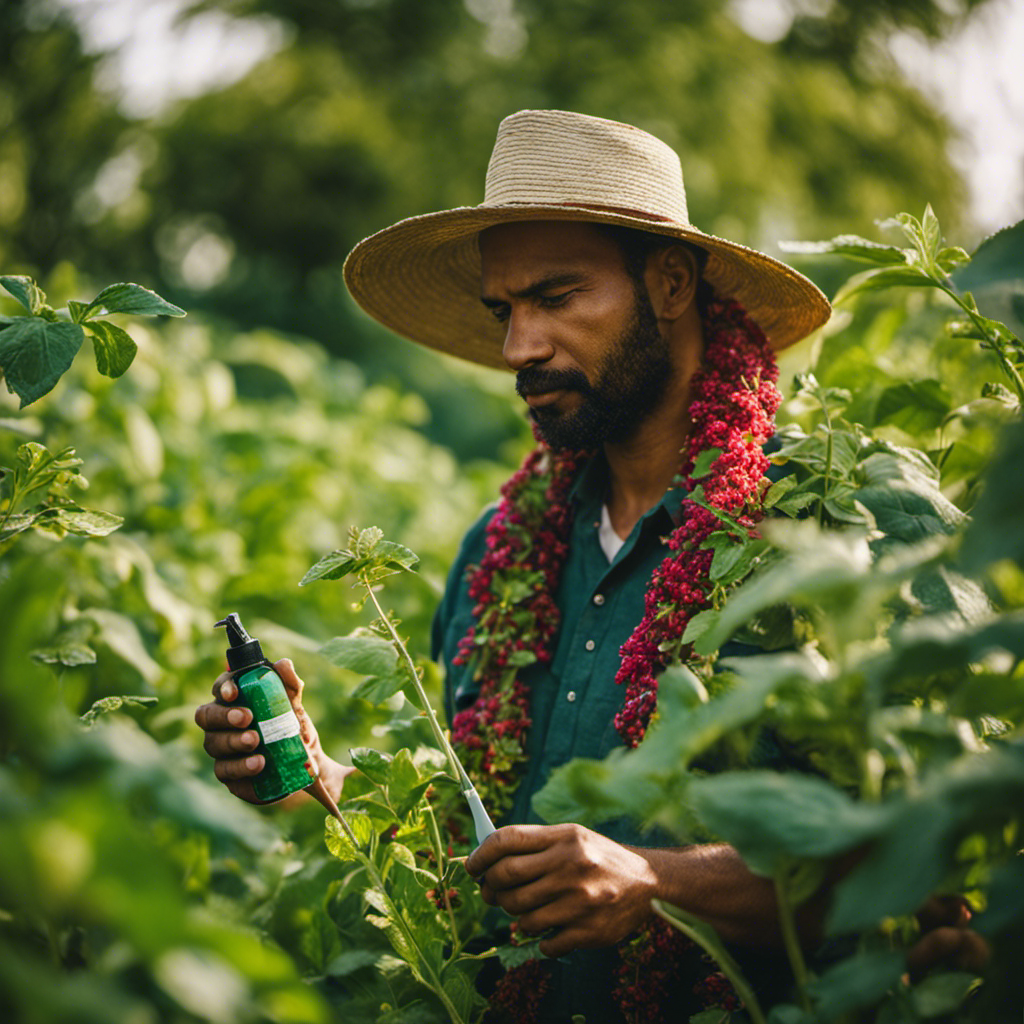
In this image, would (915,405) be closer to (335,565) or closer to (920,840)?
(335,565)

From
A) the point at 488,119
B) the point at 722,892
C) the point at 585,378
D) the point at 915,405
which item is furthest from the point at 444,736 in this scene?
the point at 488,119

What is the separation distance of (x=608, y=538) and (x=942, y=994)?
137 cm

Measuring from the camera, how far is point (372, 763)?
1.43 metres

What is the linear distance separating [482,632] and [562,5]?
11110 mm

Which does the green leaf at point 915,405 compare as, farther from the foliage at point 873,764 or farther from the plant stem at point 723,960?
the plant stem at point 723,960

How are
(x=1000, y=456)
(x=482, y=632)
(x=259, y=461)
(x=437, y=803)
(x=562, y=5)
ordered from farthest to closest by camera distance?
(x=562, y=5) < (x=259, y=461) < (x=482, y=632) < (x=437, y=803) < (x=1000, y=456)

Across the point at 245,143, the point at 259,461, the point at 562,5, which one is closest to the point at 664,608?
the point at 259,461

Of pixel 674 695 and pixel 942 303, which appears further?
pixel 942 303

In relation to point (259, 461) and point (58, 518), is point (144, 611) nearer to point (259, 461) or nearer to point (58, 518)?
point (58, 518)

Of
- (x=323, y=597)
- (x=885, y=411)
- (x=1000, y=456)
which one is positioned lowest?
(x=323, y=597)

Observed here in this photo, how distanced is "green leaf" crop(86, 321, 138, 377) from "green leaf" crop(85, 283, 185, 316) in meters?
0.03

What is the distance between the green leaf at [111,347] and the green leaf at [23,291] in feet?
0.27

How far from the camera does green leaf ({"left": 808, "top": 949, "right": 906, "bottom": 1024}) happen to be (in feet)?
2.71

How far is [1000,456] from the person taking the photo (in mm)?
838
